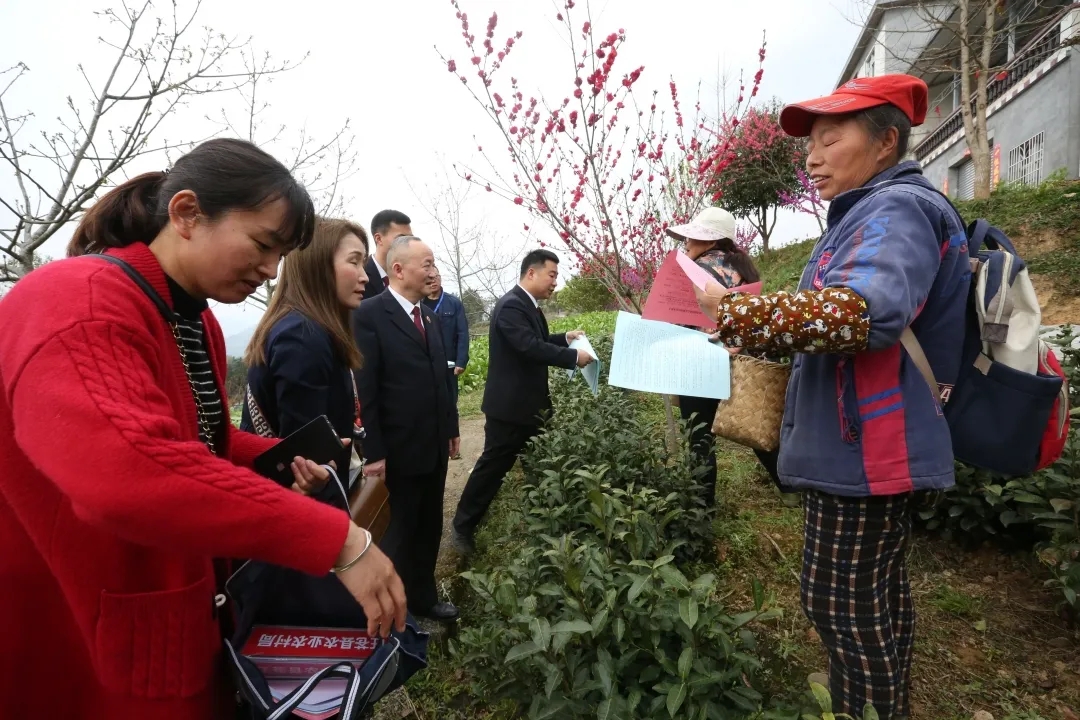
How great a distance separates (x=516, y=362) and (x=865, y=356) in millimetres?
2520

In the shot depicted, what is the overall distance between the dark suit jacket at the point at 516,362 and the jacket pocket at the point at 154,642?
8.71 feet

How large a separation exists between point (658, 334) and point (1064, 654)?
201 cm

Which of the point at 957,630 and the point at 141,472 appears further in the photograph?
the point at 957,630

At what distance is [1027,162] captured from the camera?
37.3 ft

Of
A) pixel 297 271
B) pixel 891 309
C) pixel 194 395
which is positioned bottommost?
pixel 194 395

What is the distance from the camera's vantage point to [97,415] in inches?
30.9

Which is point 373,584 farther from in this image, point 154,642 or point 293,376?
point 293,376

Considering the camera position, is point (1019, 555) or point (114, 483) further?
point (1019, 555)

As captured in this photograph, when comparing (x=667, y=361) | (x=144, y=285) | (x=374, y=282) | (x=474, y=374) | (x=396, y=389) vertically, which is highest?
(x=374, y=282)

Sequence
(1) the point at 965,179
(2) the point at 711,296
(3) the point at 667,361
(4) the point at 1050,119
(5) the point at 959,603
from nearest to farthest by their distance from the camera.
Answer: (2) the point at 711,296 < (3) the point at 667,361 < (5) the point at 959,603 < (4) the point at 1050,119 < (1) the point at 965,179

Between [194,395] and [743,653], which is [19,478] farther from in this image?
[743,653]

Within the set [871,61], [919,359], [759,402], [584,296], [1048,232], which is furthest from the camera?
[584,296]

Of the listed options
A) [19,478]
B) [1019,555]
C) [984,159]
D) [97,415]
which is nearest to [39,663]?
[19,478]

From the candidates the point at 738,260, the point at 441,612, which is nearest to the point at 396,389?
the point at 441,612
